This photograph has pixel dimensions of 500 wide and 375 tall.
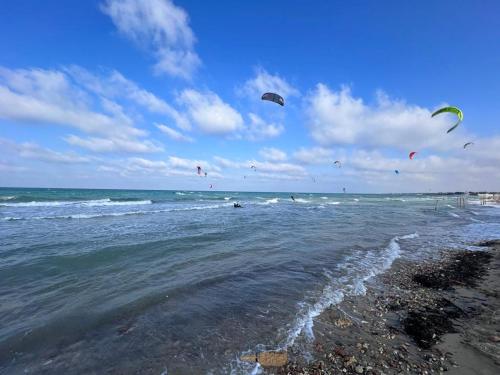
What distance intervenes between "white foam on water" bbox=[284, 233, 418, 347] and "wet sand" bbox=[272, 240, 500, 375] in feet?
0.65

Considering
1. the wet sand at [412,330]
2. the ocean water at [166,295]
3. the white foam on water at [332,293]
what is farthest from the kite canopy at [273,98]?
the wet sand at [412,330]

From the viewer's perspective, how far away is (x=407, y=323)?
18.1 ft

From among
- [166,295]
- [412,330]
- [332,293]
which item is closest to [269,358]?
[412,330]

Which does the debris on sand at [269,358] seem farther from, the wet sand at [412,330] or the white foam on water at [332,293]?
the white foam on water at [332,293]

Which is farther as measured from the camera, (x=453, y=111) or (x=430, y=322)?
(x=453, y=111)

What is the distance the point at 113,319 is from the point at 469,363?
676 centimetres

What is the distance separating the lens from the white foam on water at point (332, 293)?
17.5 feet

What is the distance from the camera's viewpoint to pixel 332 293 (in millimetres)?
7309

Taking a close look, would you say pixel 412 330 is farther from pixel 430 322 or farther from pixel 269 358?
pixel 269 358

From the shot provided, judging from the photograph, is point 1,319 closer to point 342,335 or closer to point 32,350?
point 32,350

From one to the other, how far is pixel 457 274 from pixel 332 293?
4.94 metres

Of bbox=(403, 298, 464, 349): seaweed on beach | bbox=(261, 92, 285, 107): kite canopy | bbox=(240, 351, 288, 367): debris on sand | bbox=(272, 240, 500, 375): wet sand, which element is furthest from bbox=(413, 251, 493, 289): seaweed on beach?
bbox=(261, 92, 285, 107): kite canopy

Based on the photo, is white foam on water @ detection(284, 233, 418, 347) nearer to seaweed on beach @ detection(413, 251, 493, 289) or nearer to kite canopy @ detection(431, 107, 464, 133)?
seaweed on beach @ detection(413, 251, 493, 289)

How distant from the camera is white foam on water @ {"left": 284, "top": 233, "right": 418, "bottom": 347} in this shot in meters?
5.35
